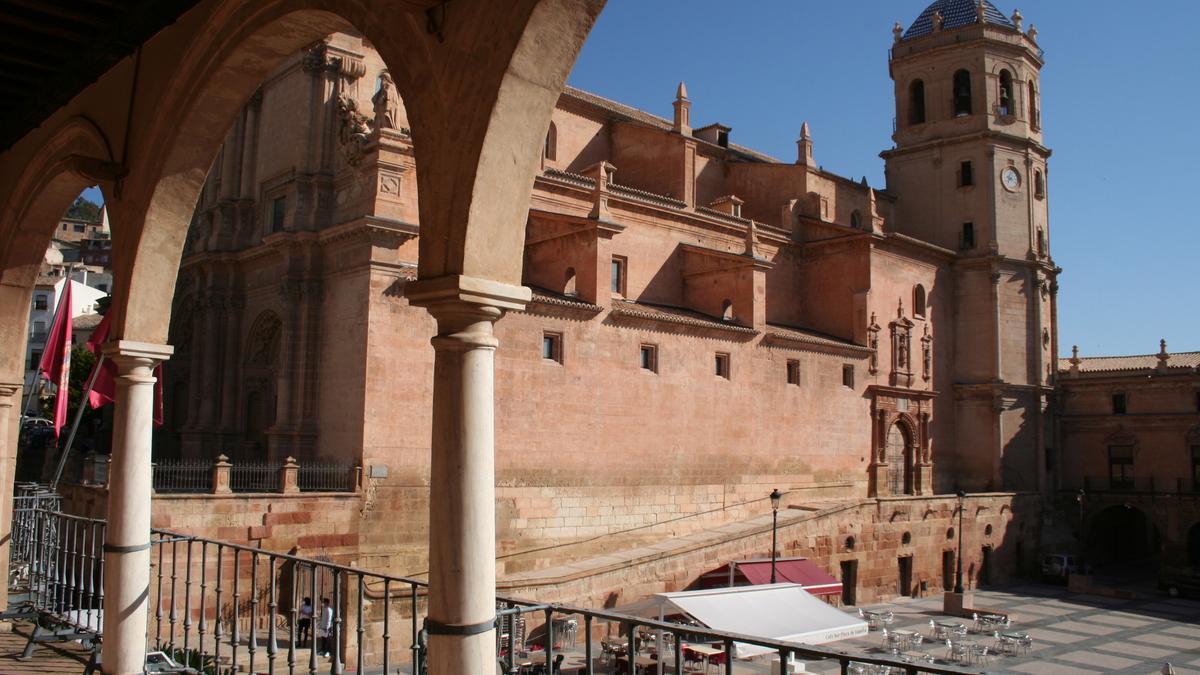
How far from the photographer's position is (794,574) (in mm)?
22312

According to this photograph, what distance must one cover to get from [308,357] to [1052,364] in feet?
92.3

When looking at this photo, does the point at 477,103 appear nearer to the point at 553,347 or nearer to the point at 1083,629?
the point at 553,347

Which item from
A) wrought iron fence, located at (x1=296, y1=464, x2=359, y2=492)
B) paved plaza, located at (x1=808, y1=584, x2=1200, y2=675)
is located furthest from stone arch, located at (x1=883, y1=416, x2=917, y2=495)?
wrought iron fence, located at (x1=296, y1=464, x2=359, y2=492)

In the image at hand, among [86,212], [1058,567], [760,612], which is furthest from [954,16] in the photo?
[86,212]

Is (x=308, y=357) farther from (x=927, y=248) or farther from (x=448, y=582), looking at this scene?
(x=927, y=248)

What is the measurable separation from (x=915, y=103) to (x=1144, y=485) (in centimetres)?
1627

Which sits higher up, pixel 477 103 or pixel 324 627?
pixel 477 103

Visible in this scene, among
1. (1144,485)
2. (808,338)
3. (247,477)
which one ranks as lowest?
(1144,485)

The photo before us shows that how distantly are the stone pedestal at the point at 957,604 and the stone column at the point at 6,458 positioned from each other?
23219 millimetres

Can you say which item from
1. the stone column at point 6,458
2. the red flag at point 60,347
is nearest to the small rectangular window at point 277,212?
the red flag at point 60,347

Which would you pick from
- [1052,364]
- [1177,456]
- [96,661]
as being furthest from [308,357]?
[1177,456]

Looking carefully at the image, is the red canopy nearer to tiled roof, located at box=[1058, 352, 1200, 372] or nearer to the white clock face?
the white clock face

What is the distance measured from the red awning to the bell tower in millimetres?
12017

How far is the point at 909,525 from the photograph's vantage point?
27.9m
